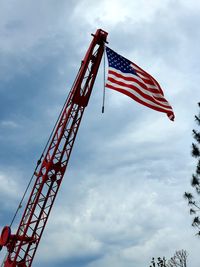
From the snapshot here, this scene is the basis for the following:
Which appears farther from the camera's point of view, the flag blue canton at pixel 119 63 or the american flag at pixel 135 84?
the flag blue canton at pixel 119 63

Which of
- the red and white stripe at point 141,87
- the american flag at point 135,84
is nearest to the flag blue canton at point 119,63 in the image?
the american flag at point 135,84

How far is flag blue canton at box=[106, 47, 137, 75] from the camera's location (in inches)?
758

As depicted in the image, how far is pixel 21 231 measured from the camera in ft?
76.4

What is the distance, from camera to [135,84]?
18.5 m

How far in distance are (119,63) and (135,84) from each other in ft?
6.82

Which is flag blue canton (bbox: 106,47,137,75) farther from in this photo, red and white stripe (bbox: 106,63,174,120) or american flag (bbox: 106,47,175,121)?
red and white stripe (bbox: 106,63,174,120)

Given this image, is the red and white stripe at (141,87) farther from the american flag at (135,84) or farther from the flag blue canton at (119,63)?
the flag blue canton at (119,63)

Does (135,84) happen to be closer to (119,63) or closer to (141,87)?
(141,87)

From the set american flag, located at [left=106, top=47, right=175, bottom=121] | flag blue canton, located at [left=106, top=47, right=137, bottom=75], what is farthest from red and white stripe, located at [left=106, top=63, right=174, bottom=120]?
flag blue canton, located at [left=106, top=47, right=137, bottom=75]

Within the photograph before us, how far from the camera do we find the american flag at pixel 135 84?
1794cm

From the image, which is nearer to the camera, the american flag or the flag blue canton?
the american flag

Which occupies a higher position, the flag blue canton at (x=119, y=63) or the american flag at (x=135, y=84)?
the flag blue canton at (x=119, y=63)

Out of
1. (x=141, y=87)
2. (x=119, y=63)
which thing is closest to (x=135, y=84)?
(x=141, y=87)

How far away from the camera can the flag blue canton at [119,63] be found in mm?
19266
